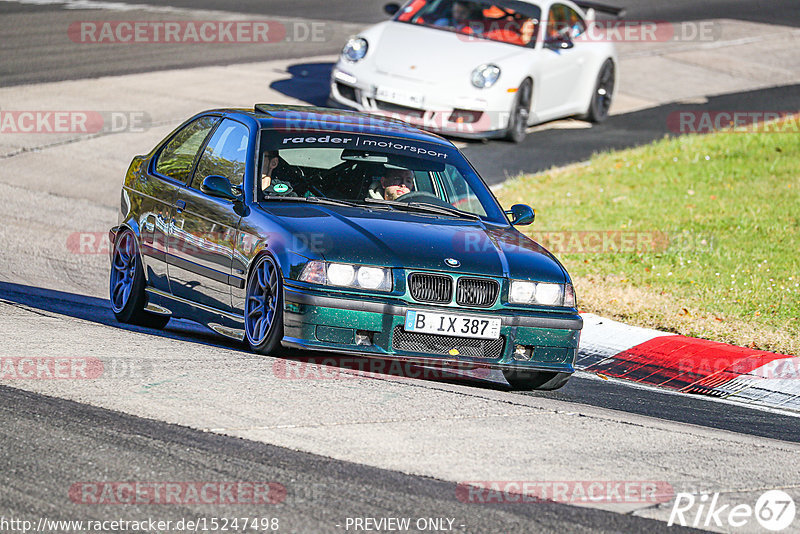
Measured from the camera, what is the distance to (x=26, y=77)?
18.5 metres

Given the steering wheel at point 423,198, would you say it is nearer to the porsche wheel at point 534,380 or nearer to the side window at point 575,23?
the porsche wheel at point 534,380

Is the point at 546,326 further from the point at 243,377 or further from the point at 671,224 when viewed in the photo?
the point at 671,224

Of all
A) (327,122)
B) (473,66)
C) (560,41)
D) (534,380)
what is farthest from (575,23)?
(534,380)

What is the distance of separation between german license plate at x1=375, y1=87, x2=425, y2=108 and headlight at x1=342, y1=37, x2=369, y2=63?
0.75m

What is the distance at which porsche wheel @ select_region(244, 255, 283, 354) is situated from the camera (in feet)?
24.1

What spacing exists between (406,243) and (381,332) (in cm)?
57

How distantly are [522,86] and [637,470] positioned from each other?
11587mm

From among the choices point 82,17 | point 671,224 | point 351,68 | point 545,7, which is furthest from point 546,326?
point 82,17

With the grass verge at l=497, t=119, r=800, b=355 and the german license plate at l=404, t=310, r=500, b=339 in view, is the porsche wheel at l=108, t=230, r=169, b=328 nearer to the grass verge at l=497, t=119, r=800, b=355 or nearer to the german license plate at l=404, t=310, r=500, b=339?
the german license plate at l=404, t=310, r=500, b=339

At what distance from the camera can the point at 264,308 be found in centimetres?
750

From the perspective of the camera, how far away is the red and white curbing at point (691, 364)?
8.94 meters

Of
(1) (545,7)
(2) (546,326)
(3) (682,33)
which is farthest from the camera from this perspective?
(3) (682,33)

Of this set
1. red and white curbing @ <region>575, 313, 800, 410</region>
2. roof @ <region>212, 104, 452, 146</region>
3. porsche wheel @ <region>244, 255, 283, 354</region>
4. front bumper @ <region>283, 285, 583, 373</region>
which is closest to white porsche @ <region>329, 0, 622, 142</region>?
red and white curbing @ <region>575, 313, 800, 410</region>

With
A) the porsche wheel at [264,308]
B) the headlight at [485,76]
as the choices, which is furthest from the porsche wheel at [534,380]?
the headlight at [485,76]
